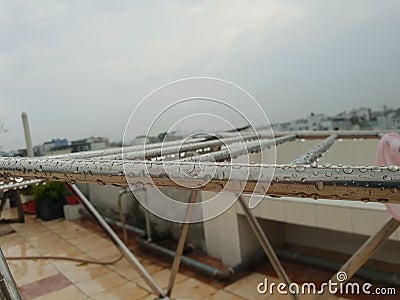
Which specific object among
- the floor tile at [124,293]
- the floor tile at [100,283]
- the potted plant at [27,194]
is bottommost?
the floor tile at [124,293]

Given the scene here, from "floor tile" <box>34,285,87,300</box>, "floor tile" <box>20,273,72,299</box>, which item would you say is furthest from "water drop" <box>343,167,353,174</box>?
"floor tile" <box>20,273,72,299</box>

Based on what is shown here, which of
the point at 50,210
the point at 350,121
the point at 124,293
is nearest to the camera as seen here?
the point at 124,293

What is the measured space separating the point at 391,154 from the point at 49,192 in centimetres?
418

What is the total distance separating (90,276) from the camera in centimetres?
250

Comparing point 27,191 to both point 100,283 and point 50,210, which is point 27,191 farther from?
point 100,283

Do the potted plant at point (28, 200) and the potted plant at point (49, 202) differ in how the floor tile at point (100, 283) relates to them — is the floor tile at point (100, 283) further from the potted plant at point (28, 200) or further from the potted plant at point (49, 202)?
the potted plant at point (28, 200)

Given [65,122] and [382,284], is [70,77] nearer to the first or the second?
[65,122]

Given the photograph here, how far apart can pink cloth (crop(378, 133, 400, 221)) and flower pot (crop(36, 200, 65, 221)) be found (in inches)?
160

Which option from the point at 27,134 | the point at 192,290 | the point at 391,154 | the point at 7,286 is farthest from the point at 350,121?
the point at 27,134

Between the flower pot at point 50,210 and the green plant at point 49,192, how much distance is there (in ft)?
0.14

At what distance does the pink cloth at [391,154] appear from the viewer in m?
0.92

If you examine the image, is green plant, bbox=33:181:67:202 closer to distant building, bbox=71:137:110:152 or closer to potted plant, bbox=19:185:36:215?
potted plant, bbox=19:185:36:215

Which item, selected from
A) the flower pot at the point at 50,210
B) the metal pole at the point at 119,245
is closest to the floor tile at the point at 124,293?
the metal pole at the point at 119,245

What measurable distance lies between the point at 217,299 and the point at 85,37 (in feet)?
8.32
